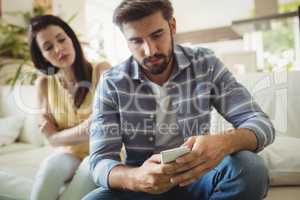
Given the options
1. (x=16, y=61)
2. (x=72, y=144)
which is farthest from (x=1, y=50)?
(x=72, y=144)

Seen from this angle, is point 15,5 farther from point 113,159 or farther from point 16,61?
point 113,159

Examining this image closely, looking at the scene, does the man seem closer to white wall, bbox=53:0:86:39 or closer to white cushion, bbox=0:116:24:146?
white cushion, bbox=0:116:24:146

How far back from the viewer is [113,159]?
3.11 feet

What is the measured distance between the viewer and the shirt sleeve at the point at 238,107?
86cm

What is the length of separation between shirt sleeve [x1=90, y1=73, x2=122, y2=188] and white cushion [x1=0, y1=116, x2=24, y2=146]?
1164 millimetres

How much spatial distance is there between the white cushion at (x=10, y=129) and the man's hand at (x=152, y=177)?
1.41 m

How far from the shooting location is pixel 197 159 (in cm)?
74

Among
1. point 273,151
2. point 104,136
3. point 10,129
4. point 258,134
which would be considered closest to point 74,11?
point 10,129

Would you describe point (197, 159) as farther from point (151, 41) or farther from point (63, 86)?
point (63, 86)

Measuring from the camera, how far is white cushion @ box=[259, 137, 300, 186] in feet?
3.45

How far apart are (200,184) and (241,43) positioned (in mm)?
4152

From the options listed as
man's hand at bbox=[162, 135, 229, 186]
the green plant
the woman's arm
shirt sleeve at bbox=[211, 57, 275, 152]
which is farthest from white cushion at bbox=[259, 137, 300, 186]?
the green plant

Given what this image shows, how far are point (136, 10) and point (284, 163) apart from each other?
2.32 ft

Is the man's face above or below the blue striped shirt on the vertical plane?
above
